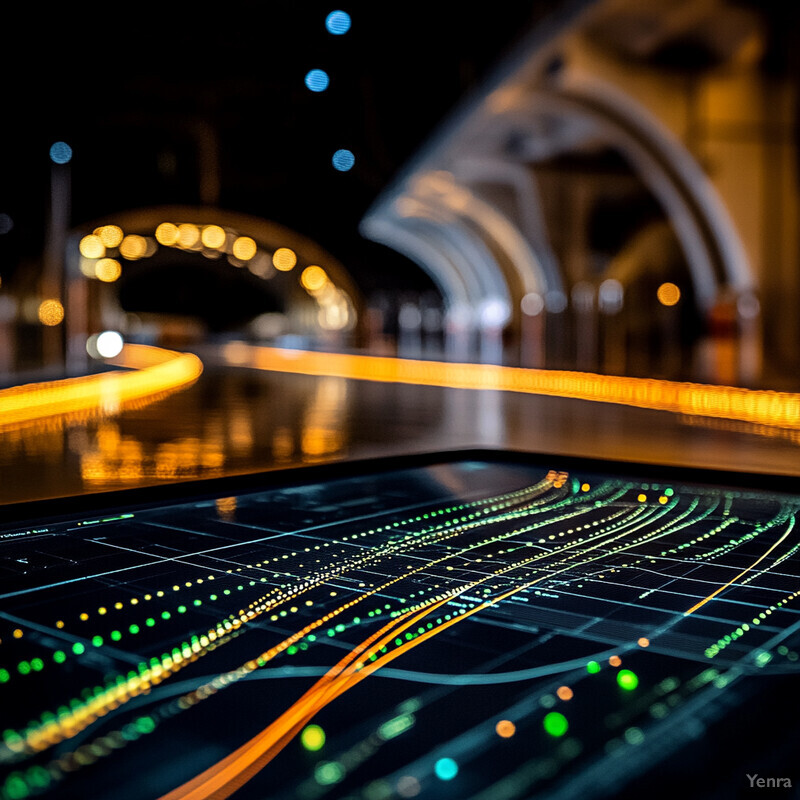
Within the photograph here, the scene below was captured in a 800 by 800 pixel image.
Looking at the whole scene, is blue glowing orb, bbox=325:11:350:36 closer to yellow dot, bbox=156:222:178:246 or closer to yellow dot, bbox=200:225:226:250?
yellow dot, bbox=200:225:226:250

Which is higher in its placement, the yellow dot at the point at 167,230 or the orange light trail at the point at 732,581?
the yellow dot at the point at 167,230

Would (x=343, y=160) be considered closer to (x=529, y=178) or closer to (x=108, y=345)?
(x=529, y=178)

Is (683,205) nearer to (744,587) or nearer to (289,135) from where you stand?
(744,587)

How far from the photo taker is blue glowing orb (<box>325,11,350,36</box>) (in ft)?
85.3

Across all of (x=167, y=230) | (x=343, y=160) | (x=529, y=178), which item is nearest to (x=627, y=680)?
(x=529, y=178)

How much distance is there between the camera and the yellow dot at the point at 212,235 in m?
48.4

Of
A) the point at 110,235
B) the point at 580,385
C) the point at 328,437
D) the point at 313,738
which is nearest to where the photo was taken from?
the point at 313,738

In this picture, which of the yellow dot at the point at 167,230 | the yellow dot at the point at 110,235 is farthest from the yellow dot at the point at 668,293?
the yellow dot at the point at 110,235

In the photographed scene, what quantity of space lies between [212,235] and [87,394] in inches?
1409

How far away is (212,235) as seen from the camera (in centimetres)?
4900

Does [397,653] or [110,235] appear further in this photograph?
[110,235]

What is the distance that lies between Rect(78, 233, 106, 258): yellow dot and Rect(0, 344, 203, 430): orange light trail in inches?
1103

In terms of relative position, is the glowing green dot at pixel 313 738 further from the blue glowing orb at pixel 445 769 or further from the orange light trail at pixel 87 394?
the orange light trail at pixel 87 394

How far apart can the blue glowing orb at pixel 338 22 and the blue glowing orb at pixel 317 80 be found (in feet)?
15.1
